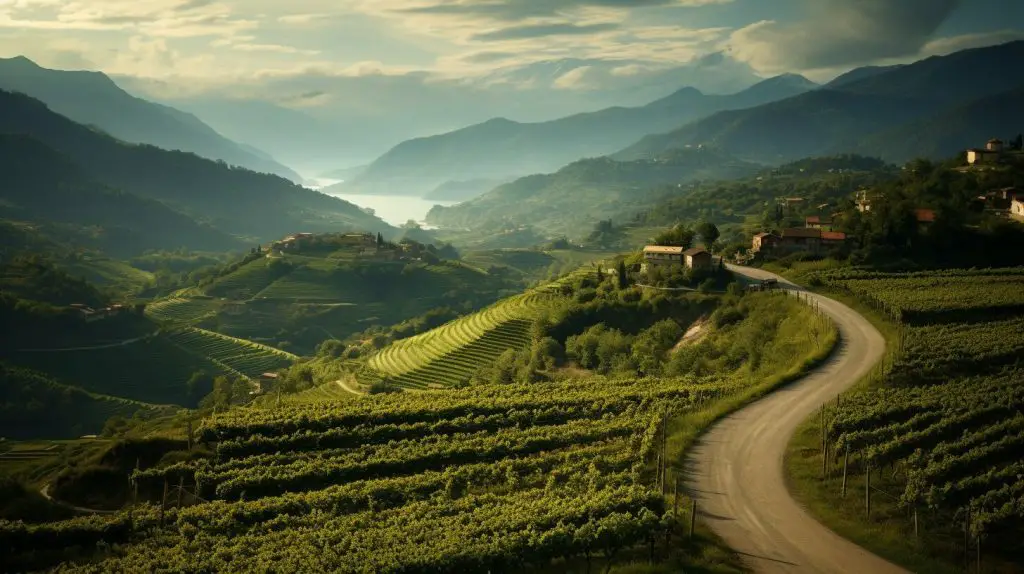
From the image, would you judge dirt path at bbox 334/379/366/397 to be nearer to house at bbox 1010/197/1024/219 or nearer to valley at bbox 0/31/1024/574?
valley at bbox 0/31/1024/574

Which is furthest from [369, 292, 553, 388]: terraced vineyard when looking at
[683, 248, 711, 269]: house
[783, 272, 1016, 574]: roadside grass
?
[783, 272, 1016, 574]: roadside grass

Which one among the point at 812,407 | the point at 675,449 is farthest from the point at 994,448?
the point at 675,449

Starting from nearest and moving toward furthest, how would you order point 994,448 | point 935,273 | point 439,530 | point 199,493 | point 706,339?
1. point 439,530
2. point 994,448
3. point 199,493
4. point 706,339
5. point 935,273

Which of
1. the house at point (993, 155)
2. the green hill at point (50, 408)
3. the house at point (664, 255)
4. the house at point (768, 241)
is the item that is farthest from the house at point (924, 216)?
the green hill at point (50, 408)

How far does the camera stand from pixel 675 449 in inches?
1159

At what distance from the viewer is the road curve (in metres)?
20.9

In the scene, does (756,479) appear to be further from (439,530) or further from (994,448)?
(439,530)

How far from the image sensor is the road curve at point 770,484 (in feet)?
68.7

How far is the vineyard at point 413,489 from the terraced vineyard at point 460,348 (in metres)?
22.3

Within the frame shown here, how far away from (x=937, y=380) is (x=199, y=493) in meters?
33.5

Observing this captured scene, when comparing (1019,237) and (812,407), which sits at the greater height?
(1019,237)

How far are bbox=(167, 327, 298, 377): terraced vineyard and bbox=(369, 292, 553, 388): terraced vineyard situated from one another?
32073 mm

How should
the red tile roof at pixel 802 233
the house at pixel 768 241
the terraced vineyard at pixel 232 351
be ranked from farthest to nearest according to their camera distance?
1. the terraced vineyard at pixel 232 351
2. the house at pixel 768 241
3. the red tile roof at pixel 802 233

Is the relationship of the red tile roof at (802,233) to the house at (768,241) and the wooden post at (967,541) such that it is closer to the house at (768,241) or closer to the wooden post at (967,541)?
the house at (768,241)
